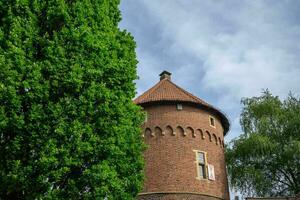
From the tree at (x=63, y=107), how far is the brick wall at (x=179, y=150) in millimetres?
6800

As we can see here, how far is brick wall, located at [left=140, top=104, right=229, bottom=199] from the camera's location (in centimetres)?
1922

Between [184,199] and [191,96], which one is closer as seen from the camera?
[184,199]

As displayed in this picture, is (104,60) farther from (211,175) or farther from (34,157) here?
(211,175)

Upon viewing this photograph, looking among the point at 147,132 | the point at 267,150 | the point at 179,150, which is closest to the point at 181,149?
the point at 179,150

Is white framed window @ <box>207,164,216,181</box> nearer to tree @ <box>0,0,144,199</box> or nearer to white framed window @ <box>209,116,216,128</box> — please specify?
white framed window @ <box>209,116,216,128</box>

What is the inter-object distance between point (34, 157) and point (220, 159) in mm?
12807

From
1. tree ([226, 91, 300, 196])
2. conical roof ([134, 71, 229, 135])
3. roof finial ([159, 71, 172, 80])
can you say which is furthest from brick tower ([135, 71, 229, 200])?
tree ([226, 91, 300, 196])

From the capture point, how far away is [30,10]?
11.8 m

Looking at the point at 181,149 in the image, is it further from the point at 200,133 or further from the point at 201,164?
the point at 200,133

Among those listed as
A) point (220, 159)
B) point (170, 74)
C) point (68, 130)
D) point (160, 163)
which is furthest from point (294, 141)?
point (68, 130)

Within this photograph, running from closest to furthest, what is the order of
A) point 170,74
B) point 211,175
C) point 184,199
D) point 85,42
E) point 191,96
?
point 85,42 → point 184,199 → point 211,175 → point 191,96 → point 170,74

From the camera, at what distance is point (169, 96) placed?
→ 825 inches

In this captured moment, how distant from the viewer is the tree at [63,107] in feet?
34.1

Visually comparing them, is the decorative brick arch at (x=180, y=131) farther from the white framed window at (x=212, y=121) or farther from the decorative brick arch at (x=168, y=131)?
the white framed window at (x=212, y=121)
